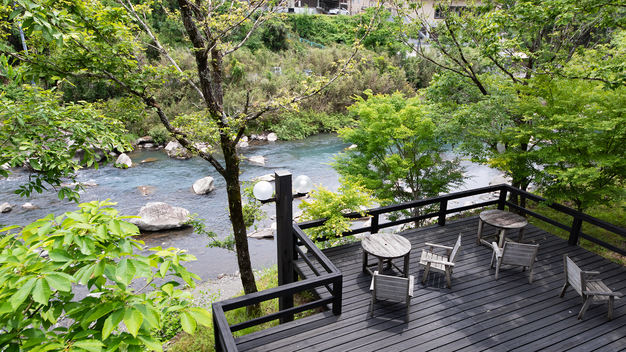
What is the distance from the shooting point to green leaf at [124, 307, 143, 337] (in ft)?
6.25

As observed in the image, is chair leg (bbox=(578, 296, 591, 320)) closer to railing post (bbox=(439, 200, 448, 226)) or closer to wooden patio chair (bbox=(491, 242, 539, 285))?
wooden patio chair (bbox=(491, 242, 539, 285))

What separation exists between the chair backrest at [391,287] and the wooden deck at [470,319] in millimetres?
317

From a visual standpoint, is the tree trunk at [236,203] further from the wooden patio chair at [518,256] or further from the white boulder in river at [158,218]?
the white boulder in river at [158,218]

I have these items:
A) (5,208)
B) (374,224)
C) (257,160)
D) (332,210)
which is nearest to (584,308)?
(374,224)

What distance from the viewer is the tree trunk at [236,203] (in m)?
6.14

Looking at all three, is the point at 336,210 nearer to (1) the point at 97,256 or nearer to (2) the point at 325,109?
(1) the point at 97,256

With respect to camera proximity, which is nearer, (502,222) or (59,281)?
(59,281)

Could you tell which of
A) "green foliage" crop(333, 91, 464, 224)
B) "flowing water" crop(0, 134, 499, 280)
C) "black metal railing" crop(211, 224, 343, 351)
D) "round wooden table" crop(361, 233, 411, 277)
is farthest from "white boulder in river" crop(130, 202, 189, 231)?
"black metal railing" crop(211, 224, 343, 351)

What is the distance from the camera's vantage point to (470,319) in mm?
4797

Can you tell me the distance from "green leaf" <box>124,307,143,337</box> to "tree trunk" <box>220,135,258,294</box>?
4212mm

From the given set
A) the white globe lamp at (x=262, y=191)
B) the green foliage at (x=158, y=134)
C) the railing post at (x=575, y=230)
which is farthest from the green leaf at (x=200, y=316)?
the green foliage at (x=158, y=134)

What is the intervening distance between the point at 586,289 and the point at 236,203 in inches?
219

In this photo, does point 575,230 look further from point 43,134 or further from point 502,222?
point 43,134

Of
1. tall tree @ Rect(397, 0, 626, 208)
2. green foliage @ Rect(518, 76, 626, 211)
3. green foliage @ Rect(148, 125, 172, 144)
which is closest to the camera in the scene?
green foliage @ Rect(518, 76, 626, 211)
